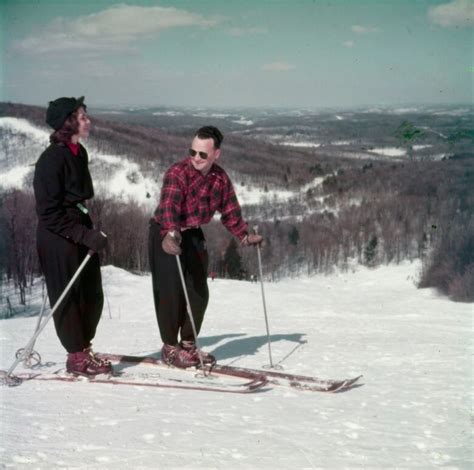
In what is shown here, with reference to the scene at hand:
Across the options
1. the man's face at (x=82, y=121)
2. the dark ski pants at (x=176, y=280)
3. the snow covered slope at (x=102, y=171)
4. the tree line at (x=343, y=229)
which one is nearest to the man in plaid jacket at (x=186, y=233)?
the dark ski pants at (x=176, y=280)

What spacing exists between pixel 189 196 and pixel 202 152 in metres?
0.40

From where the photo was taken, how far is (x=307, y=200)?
131 m

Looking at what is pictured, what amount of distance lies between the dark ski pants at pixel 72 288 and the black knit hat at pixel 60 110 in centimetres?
84

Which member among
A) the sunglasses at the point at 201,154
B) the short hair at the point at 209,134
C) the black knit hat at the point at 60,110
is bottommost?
the sunglasses at the point at 201,154

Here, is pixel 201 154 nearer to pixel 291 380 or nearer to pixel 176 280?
pixel 176 280

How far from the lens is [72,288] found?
4652mm

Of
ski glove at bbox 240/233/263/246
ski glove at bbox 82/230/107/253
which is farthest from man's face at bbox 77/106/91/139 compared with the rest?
ski glove at bbox 240/233/263/246

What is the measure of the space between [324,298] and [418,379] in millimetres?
15194

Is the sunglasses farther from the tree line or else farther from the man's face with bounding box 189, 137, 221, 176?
the tree line

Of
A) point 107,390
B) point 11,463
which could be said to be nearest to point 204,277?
point 107,390

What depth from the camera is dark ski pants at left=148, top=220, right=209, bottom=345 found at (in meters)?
5.28

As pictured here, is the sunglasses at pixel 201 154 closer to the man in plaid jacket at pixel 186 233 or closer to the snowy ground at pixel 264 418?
the man in plaid jacket at pixel 186 233

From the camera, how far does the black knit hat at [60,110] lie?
451cm

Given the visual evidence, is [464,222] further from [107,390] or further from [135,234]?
[107,390]
